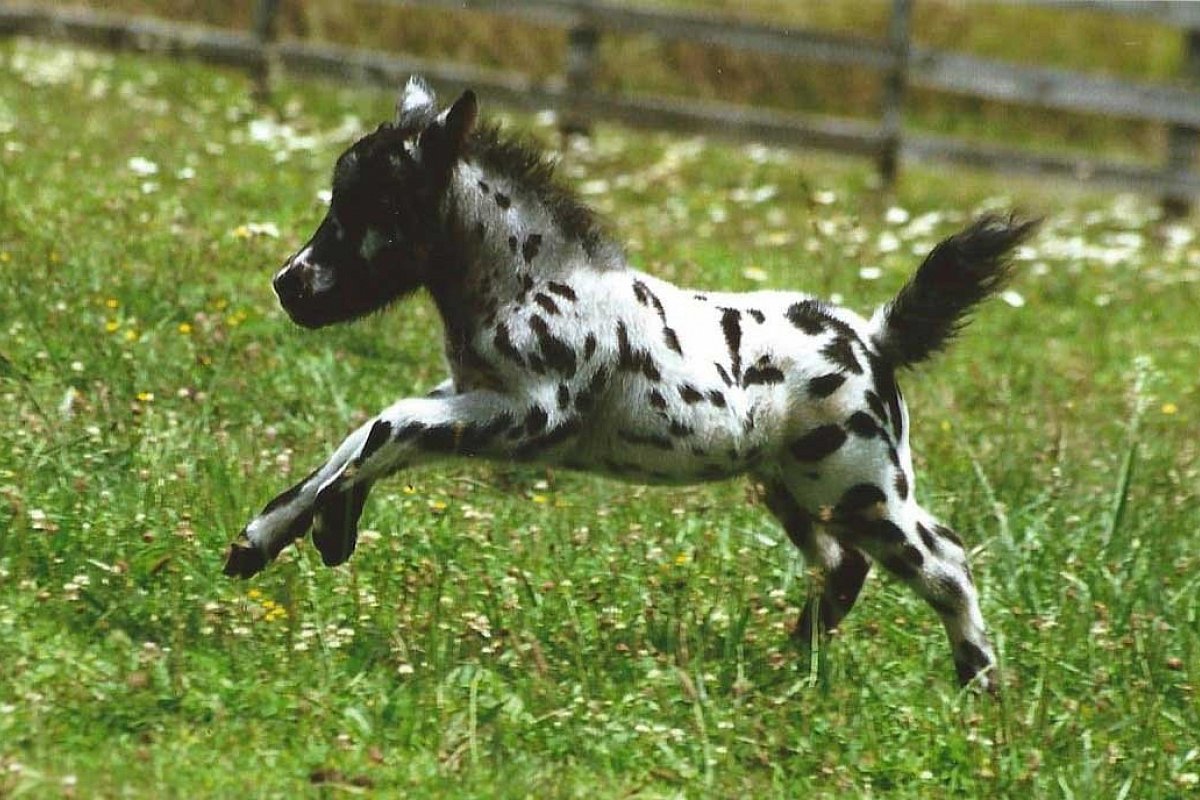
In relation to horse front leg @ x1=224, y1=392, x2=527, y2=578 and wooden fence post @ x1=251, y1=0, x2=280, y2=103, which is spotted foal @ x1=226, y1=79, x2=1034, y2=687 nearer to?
horse front leg @ x1=224, y1=392, x2=527, y2=578

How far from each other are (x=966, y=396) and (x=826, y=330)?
325 cm

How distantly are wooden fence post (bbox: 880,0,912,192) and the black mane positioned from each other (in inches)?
380

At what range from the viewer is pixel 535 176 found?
5719 mm

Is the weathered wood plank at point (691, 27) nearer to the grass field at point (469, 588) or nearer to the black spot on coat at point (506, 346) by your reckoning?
the grass field at point (469, 588)

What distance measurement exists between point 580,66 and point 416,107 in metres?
9.58

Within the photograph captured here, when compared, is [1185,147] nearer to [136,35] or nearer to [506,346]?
[136,35]

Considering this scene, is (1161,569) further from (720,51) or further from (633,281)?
(720,51)

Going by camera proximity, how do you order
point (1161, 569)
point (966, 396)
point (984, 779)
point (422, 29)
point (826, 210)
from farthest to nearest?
1. point (422, 29)
2. point (826, 210)
3. point (966, 396)
4. point (1161, 569)
5. point (984, 779)

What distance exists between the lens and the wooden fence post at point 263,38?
50.4 feet

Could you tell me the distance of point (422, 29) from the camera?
1931 centimetres

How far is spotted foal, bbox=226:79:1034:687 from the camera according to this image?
17.8ft

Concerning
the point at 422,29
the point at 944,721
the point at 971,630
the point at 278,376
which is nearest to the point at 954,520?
the point at 971,630

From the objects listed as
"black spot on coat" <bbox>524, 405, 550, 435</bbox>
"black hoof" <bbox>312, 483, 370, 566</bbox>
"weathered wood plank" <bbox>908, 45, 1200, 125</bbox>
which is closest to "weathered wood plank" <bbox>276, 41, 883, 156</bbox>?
"weathered wood plank" <bbox>908, 45, 1200, 125</bbox>

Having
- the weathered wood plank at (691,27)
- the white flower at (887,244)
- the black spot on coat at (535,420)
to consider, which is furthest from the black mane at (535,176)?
the weathered wood plank at (691,27)
